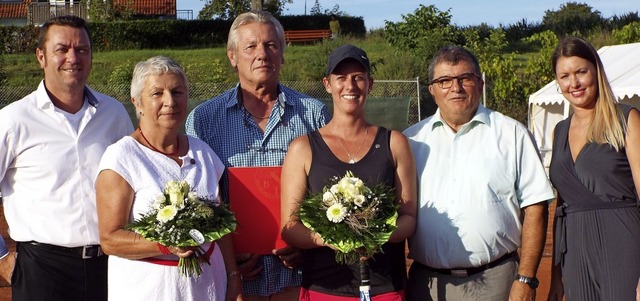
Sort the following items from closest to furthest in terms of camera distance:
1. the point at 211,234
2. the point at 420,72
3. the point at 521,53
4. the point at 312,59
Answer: the point at 211,234 → the point at 420,72 → the point at 312,59 → the point at 521,53

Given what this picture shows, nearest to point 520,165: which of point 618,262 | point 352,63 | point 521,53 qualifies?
point 618,262

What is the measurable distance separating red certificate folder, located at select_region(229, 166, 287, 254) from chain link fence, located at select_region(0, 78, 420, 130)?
13.5 m

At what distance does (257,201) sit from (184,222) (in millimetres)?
937

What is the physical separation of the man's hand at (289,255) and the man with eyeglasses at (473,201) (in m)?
0.66

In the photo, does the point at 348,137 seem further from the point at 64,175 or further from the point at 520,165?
the point at 64,175

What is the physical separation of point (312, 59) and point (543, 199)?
2819 cm

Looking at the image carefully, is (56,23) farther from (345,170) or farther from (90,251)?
(345,170)

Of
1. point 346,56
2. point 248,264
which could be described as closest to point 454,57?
point 346,56

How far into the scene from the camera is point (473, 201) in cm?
503

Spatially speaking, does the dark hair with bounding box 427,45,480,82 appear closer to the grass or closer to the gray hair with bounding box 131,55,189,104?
the gray hair with bounding box 131,55,189,104

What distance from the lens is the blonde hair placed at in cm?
495

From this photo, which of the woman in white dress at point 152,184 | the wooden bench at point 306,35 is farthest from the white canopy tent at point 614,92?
the wooden bench at point 306,35

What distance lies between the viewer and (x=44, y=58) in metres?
5.25

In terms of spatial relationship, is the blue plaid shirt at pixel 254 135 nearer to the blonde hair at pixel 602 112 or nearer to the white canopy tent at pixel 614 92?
the blonde hair at pixel 602 112
